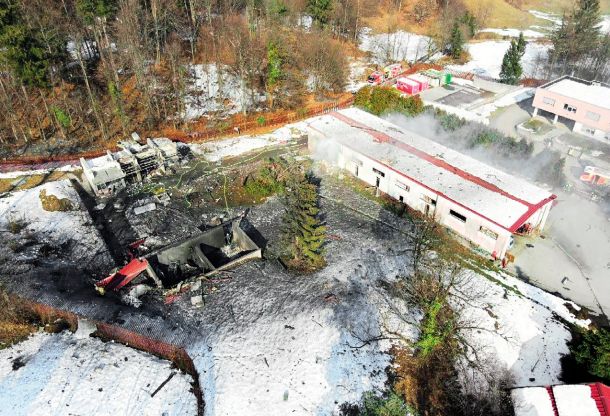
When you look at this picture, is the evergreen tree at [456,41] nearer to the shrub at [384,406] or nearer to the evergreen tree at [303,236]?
the evergreen tree at [303,236]

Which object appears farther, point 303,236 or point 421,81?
point 421,81

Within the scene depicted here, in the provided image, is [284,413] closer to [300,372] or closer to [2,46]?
[300,372]

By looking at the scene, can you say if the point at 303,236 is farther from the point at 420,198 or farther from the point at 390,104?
the point at 390,104

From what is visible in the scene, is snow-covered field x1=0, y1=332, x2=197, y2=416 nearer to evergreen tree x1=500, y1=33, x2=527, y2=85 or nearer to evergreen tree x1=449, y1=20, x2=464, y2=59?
evergreen tree x1=500, y1=33, x2=527, y2=85

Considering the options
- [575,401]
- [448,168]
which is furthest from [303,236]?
[575,401]

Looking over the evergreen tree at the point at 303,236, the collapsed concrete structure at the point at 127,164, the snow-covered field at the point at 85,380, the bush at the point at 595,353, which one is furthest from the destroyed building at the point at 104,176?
the bush at the point at 595,353

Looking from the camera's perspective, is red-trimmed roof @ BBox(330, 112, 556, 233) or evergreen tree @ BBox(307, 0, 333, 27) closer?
red-trimmed roof @ BBox(330, 112, 556, 233)

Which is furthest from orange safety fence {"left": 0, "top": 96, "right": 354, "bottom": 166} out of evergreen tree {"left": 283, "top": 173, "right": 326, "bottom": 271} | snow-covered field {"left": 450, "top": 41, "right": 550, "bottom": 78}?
snow-covered field {"left": 450, "top": 41, "right": 550, "bottom": 78}
